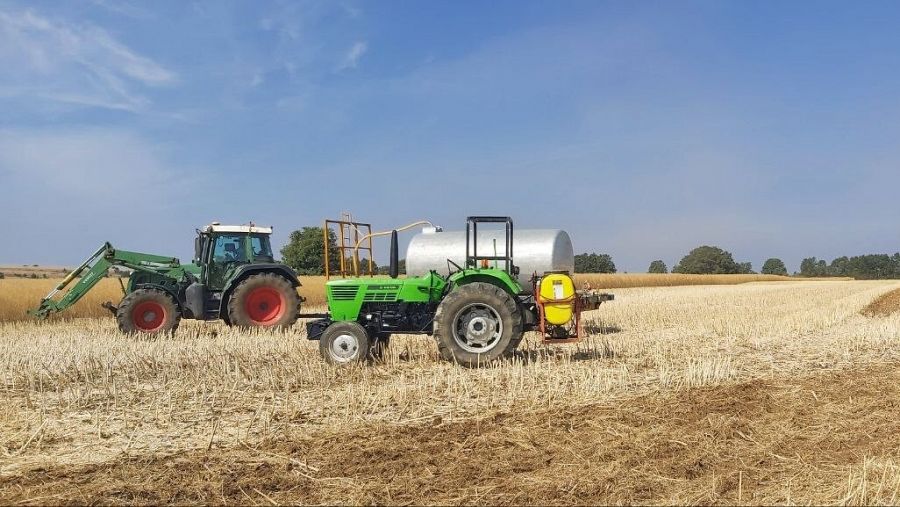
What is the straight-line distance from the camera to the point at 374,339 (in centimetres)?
976

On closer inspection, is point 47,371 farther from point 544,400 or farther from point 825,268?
point 825,268

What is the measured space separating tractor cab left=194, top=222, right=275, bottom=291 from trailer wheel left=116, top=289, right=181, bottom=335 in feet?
2.61

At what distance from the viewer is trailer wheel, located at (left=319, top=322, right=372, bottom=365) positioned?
9352 millimetres

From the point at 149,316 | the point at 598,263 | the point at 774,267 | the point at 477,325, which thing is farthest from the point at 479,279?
the point at 774,267

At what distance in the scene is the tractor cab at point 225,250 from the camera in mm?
13430

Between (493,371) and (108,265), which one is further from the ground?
(108,265)

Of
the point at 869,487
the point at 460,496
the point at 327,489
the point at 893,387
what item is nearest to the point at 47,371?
the point at 327,489

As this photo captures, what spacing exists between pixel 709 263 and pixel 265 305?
78060 millimetres

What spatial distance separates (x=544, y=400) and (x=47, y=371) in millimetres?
6296

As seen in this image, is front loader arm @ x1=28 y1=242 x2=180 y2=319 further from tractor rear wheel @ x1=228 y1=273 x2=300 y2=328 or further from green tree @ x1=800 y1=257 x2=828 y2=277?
green tree @ x1=800 y1=257 x2=828 y2=277

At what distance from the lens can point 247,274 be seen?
43.4ft

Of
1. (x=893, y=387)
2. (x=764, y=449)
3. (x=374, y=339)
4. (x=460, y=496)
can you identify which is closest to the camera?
(x=460, y=496)

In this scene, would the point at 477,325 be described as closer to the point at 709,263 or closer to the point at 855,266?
the point at 709,263

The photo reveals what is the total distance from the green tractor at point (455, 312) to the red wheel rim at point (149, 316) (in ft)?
15.7
